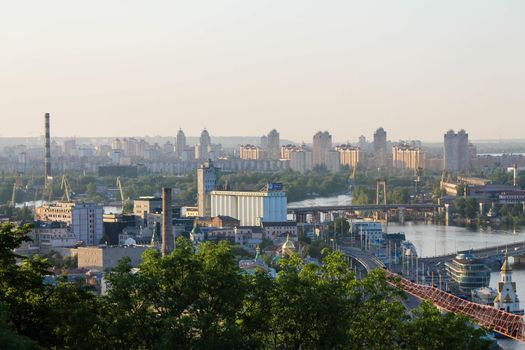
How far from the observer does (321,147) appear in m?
58.3

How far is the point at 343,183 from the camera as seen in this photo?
148ft

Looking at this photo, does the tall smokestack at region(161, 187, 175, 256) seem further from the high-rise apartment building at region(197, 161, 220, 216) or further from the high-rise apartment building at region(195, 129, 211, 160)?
the high-rise apartment building at region(195, 129, 211, 160)

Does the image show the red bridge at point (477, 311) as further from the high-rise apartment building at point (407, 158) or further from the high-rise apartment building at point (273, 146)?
the high-rise apartment building at point (273, 146)

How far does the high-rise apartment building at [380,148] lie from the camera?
6003 centimetres

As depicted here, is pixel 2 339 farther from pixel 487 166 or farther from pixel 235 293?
pixel 487 166

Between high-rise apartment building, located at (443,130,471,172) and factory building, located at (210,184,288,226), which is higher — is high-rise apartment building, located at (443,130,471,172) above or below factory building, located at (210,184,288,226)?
above

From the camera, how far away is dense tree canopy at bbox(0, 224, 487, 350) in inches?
255

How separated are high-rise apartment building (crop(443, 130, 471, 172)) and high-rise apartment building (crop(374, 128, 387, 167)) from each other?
4.42m

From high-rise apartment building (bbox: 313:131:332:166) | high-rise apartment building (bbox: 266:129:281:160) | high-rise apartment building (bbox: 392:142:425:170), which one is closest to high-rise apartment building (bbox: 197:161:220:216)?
high-rise apartment building (bbox: 313:131:332:166)

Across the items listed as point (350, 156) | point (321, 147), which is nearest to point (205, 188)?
point (321, 147)

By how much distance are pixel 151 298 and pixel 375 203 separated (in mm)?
28537

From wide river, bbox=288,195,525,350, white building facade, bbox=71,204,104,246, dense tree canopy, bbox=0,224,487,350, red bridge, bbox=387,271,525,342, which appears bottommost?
wide river, bbox=288,195,525,350

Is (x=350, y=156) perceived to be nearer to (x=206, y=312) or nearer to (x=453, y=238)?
(x=453, y=238)

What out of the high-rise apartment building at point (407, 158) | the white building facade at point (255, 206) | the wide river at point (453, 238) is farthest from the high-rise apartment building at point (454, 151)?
the white building facade at point (255, 206)
